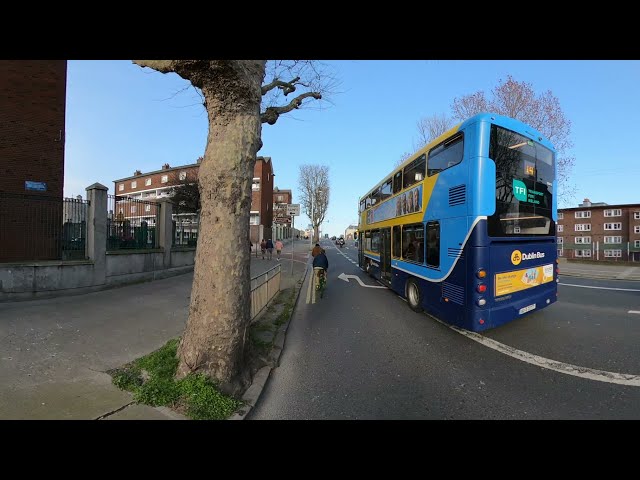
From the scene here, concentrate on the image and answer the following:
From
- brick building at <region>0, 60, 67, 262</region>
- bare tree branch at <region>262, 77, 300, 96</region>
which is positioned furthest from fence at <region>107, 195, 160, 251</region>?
bare tree branch at <region>262, 77, 300, 96</region>

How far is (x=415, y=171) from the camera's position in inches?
313

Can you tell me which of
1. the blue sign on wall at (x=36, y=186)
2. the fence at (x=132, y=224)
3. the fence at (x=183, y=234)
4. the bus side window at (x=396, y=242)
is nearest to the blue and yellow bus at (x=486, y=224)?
the bus side window at (x=396, y=242)

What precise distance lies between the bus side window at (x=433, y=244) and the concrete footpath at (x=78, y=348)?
203 inches

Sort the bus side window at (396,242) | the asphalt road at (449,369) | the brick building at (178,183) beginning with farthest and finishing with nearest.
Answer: the brick building at (178,183) < the bus side window at (396,242) < the asphalt road at (449,369)

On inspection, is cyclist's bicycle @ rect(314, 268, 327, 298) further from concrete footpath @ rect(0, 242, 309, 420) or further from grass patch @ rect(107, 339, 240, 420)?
grass patch @ rect(107, 339, 240, 420)

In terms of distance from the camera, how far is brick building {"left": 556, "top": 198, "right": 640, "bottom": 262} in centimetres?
4381

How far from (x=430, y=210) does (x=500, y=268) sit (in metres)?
1.95

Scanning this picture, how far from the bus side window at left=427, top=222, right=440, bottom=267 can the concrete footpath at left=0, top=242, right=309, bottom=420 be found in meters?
5.14

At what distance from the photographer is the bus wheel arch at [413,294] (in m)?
7.42

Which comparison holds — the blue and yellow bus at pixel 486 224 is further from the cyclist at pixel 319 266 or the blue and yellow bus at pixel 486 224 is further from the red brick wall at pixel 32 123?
the red brick wall at pixel 32 123

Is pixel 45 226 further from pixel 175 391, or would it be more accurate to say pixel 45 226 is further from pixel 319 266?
pixel 175 391

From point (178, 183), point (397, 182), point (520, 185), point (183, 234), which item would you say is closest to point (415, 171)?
point (397, 182)

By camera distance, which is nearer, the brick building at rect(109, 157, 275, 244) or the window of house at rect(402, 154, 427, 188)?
the window of house at rect(402, 154, 427, 188)
